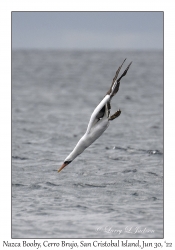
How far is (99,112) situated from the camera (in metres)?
18.9

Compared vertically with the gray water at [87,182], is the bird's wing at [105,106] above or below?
above

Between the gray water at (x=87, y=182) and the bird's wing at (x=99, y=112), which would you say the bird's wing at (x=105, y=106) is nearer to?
the bird's wing at (x=99, y=112)

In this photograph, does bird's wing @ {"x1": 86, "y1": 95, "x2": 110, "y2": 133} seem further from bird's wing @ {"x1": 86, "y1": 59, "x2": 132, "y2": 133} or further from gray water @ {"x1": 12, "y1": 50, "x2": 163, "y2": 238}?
gray water @ {"x1": 12, "y1": 50, "x2": 163, "y2": 238}

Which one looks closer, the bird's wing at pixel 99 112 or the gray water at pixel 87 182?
the gray water at pixel 87 182

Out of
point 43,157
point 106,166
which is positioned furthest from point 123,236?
point 43,157

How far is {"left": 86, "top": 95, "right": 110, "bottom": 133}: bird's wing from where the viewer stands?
730 inches

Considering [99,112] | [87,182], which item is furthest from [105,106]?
[87,182]

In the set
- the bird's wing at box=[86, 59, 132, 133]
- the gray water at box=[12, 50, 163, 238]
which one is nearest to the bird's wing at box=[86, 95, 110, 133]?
the bird's wing at box=[86, 59, 132, 133]

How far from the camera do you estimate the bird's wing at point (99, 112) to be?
730 inches

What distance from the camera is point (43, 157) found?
25.4 m

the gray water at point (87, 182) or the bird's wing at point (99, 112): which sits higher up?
the bird's wing at point (99, 112)

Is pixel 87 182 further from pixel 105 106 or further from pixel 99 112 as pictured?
pixel 105 106

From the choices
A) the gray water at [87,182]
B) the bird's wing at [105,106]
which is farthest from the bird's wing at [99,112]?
the gray water at [87,182]
